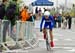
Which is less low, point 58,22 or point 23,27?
point 23,27

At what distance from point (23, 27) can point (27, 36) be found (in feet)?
2.30

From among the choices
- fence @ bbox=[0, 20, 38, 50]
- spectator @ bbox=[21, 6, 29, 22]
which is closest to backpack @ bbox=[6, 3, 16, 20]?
fence @ bbox=[0, 20, 38, 50]

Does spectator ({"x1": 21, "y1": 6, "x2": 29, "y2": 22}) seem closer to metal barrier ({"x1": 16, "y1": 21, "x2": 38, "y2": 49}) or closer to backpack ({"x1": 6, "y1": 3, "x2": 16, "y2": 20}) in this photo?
metal barrier ({"x1": 16, "y1": 21, "x2": 38, "y2": 49})

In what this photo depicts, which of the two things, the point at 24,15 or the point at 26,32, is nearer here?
the point at 26,32

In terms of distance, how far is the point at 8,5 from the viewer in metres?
16.3

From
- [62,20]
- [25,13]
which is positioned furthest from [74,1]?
[25,13]

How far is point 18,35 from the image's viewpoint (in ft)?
54.4

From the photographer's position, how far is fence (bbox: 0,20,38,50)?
1567 centimetres

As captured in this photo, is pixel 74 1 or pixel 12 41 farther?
pixel 74 1

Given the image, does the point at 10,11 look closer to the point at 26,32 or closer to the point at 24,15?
the point at 26,32

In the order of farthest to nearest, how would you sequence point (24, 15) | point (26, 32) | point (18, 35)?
point (24, 15), point (26, 32), point (18, 35)

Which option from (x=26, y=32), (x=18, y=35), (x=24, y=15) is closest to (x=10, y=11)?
(x=18, y=35)

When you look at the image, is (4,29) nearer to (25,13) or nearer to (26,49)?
(26,49)

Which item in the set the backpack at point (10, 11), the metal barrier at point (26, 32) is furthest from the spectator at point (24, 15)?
the backpack at point (10, 11)
